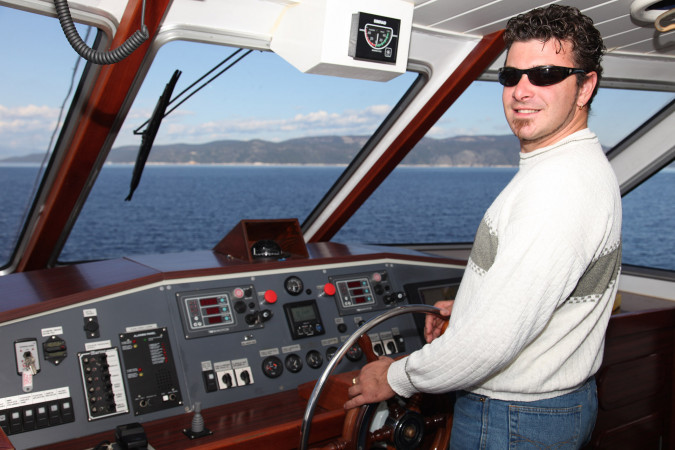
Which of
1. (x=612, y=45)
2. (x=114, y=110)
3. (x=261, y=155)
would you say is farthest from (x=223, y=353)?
(x=261, y=155)

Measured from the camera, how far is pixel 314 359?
208 cm

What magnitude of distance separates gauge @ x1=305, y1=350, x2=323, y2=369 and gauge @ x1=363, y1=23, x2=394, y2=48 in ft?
3.44

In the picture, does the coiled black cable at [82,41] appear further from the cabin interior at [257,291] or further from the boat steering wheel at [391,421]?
the boat steering wheel at [391,421]

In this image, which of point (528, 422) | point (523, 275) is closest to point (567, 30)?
point (523, 275)

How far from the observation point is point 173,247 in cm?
3309

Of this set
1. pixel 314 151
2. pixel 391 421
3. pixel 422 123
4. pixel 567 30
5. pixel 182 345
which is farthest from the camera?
pixel 314 151

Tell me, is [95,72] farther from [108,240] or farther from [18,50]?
[18,50]

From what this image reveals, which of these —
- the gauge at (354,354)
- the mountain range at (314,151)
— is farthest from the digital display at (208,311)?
the mountain range at (314,151)

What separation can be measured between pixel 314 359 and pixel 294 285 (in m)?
0.27

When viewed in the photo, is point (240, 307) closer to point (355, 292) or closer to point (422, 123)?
point (355, 292)

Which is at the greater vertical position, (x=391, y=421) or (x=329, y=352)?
(x=329, y=352)

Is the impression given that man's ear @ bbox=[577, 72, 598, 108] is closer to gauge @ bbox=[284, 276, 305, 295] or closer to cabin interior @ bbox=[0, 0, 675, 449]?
cabin interior @ bbox=[0, 0, 675, 449]

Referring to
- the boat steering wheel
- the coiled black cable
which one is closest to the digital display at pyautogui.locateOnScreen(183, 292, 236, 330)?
the boat steering wheel

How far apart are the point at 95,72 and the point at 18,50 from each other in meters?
37.6
